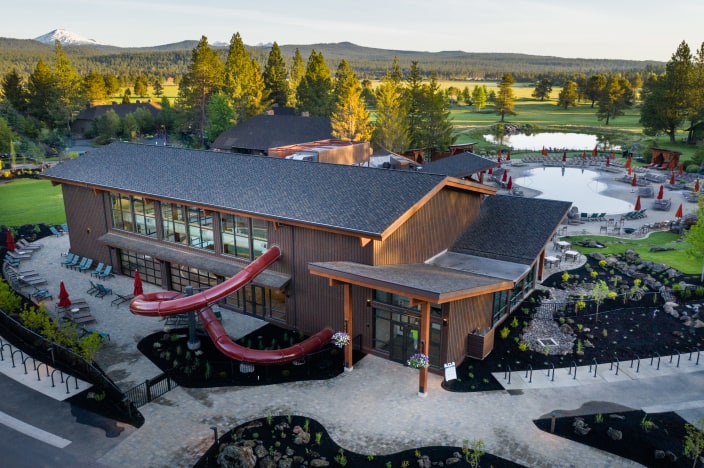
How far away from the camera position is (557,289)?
26.6 meters

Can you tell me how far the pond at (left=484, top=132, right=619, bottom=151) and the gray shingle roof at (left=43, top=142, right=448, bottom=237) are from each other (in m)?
80.7

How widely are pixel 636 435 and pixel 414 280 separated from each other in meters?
8.10

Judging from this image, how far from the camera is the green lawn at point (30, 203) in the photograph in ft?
133

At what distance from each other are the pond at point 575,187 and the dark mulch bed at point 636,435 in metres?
30.2

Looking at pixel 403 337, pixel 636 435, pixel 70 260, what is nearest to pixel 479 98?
pixel 70 260

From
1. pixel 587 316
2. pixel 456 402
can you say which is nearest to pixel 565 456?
pixel 456 402

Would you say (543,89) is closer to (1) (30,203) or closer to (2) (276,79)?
(2) (276,79)

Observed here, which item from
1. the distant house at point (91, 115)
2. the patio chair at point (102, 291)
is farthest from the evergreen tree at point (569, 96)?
the patio chair at point (102, 291)

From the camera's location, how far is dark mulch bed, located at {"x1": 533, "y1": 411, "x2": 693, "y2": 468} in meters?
14.7

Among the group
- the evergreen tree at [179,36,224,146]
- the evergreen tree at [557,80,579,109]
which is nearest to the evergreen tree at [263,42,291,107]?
the evergreen tree at [179,36,224,146]

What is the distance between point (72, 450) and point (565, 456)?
14230mm

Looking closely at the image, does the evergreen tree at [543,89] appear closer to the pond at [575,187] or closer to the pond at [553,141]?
the pond at [553,141]

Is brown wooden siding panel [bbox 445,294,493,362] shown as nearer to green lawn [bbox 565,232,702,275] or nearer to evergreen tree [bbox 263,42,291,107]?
green lawn [bbox 565,232,702,275]

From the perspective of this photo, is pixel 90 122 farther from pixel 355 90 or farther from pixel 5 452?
pixel 5 452
